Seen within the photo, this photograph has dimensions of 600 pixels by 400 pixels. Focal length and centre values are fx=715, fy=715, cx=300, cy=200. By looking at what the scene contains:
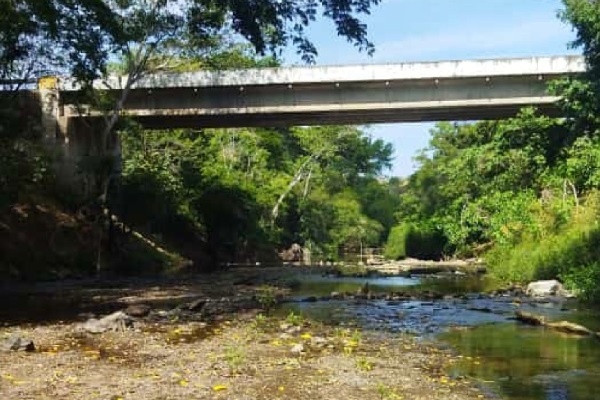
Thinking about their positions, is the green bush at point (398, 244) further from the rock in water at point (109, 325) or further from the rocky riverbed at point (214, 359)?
the rock in water at point (109, 325)

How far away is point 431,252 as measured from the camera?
6319cm

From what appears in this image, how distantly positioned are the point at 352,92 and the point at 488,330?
25529mm

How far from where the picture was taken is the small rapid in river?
416 inches

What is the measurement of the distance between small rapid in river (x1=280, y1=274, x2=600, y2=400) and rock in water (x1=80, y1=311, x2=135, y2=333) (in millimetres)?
4851

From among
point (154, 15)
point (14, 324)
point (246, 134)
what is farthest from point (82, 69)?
point (246, 134)

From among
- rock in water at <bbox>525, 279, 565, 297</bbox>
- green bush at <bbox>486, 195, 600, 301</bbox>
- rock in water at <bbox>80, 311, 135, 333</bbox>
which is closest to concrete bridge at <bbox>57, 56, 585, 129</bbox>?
green bush at <bbox>486, 195, 600, 301</bbox>

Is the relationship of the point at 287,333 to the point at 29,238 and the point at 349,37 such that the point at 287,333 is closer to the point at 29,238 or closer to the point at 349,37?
the point at 349,37

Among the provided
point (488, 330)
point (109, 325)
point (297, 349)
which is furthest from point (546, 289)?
point (109, 325)

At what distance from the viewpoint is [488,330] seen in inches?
634

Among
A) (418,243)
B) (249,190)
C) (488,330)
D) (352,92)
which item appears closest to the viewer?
(488,330)

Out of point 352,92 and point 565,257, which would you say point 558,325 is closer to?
point 565,257

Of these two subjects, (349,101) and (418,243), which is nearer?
(349,101)

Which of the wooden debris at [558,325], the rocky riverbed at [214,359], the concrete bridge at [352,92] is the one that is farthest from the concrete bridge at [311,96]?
the wooden debris at [558,325]

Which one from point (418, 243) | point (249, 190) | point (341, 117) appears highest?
point (341, 117)
